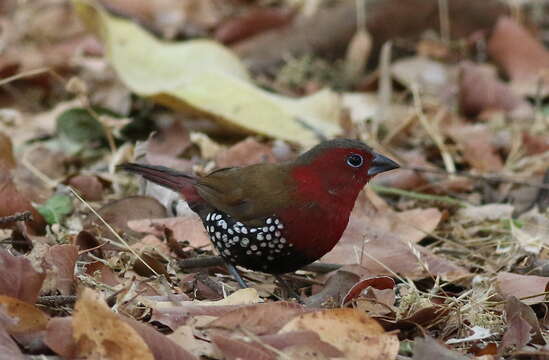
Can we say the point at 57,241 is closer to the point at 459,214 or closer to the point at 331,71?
the point at 459,214

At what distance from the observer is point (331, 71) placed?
24.6ft

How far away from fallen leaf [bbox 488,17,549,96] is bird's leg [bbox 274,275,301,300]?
3836mm

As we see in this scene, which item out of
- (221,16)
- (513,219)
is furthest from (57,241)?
(221,16)

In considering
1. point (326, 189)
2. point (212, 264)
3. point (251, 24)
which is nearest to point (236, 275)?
A: point (212, 264)

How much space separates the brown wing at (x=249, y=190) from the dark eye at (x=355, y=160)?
11.3 inches

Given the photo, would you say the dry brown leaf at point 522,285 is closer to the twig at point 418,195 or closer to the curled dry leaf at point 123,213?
the twig at point 418,195

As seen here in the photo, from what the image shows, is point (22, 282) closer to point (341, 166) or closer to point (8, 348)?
point (8, 348)

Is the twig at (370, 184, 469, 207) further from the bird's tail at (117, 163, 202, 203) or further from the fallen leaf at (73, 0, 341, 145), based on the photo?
the bird's tail at (117, 163, 202, 203)

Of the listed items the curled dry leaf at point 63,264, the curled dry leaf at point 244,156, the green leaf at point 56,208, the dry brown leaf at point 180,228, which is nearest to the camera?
the curled dry leaf at point 63,264

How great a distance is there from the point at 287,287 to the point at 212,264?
1.24 feet

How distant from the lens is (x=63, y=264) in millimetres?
3516

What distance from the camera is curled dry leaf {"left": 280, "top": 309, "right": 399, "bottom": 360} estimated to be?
3.06 meters

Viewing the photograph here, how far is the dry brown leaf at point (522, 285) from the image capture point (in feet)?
12.7

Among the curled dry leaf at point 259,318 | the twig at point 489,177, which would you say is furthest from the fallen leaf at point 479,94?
the curled dry leaf at point 259,318
